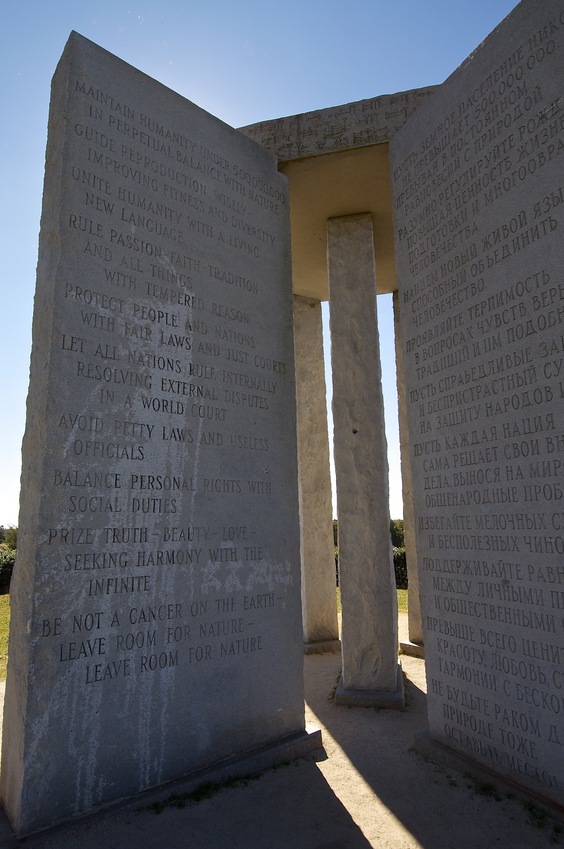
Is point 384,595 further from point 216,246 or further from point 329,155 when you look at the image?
point 329,155

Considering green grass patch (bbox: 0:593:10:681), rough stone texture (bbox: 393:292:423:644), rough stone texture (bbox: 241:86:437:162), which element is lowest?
green grass patch (bbox: 0:593:10:681)

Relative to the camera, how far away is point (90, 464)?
430 centimetres

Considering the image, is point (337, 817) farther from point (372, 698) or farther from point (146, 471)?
point (146, 471)

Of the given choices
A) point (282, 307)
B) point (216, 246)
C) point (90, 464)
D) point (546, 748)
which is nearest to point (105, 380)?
point (90, 464)

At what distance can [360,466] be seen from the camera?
24.8ft

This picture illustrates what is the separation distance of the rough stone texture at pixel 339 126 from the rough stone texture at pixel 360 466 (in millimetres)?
1470

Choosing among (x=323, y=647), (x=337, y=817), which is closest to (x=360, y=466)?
(x=323, y=647)

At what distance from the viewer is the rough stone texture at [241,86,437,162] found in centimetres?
675

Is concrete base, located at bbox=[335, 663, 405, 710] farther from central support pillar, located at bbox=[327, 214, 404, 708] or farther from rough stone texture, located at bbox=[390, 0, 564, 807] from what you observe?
rough stone texture, located at bbox=[390, 0, 564, 807]

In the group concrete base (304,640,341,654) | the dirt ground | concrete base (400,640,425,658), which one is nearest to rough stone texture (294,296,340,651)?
concrete base (304,640,341,654)

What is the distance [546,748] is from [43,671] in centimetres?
368

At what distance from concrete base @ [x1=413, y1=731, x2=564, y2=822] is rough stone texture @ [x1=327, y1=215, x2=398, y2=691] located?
1.85 m

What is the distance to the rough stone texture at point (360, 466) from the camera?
711cm

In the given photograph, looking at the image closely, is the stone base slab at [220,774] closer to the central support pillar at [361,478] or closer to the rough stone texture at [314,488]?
the central support pillar at [361,478]
